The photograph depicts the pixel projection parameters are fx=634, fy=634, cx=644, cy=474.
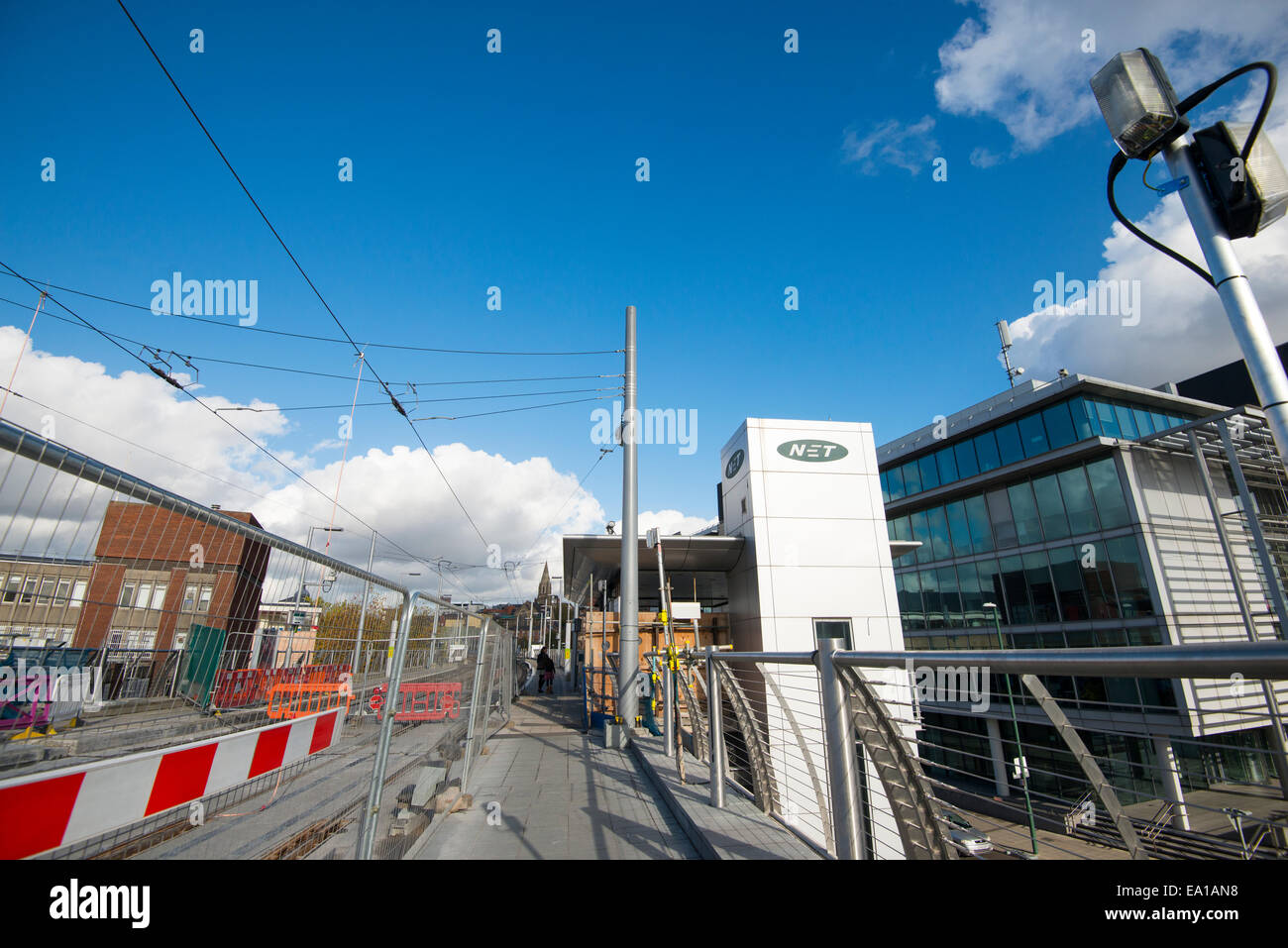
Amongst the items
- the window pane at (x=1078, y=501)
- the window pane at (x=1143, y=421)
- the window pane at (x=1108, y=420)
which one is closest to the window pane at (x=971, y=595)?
the window pane at (x=1078, y=501)

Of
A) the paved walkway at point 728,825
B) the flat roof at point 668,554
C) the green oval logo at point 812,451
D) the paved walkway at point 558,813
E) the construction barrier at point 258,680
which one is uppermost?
the green oval logo at point 812,451

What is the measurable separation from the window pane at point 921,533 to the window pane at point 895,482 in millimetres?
1170

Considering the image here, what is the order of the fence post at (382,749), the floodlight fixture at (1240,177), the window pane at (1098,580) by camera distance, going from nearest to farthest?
the floodlight fixture at (1240,177) → the fence post at (382,749) → the window pane at (1098,580)

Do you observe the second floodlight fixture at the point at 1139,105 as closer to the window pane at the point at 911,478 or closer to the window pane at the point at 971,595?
the window pane at the point at 971,595

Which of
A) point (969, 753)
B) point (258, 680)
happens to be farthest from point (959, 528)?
point (258, 680)

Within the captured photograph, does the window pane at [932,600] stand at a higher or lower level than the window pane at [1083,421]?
lower

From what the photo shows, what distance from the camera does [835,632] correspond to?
14.3 metres

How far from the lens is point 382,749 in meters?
3.94

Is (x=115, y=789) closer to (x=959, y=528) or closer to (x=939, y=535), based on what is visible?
(x=959, y=528)

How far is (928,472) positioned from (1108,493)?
7699 mm

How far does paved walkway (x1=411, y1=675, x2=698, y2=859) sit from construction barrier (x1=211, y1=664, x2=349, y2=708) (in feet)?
5.04

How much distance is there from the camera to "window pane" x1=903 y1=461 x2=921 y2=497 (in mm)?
27469

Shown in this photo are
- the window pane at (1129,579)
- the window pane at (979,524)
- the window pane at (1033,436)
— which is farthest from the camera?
the window pane at (979,524)

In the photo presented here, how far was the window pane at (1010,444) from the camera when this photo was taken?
74.7 feet
